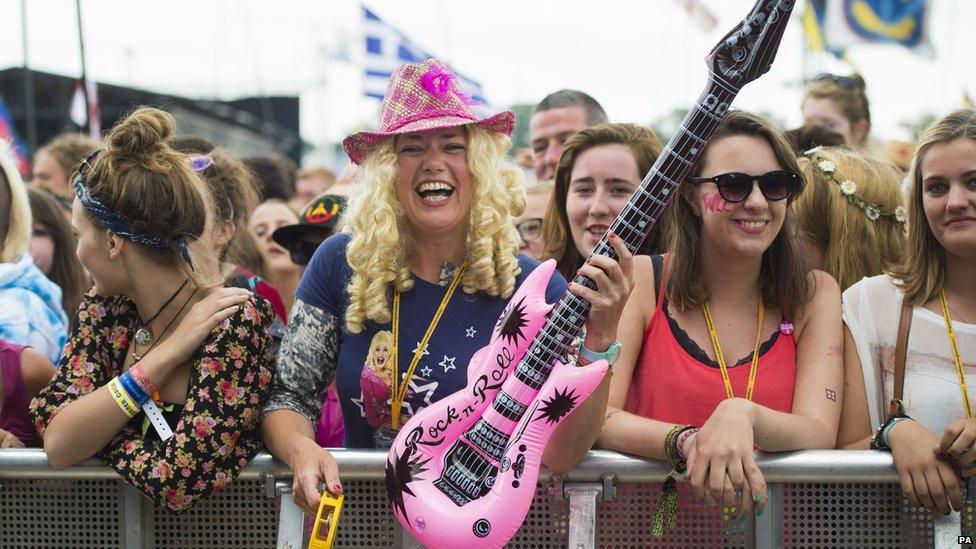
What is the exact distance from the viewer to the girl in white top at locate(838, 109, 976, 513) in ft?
9.14

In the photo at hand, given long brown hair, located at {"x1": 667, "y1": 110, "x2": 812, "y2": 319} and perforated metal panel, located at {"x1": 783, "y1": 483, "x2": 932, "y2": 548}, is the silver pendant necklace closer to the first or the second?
long brown hair, located at {"x1": 667, "y1": 110, "x2": 812, "y2": 319}

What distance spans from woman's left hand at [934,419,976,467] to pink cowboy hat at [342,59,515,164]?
1546 millimetres

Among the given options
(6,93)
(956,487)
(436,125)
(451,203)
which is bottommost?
(6,93)

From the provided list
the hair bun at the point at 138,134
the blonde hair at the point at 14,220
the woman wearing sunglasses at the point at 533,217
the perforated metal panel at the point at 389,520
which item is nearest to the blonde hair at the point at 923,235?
the perforated metal panel at the point at 389,520

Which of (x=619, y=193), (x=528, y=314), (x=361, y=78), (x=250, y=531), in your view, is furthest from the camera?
(x=361, y=78)

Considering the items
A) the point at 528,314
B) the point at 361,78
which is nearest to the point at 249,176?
the point at 528,314

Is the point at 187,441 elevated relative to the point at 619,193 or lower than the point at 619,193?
lower

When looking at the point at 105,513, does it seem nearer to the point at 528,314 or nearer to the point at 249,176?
the point at 528,314

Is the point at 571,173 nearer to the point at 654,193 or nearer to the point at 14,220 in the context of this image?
the point at 654,193

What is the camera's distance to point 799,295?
2.92m

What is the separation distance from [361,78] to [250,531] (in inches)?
266

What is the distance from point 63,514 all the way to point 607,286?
167cm

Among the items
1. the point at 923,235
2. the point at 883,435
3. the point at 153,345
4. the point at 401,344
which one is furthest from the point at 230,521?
the point at 923,235

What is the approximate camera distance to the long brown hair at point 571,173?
3.90 m
